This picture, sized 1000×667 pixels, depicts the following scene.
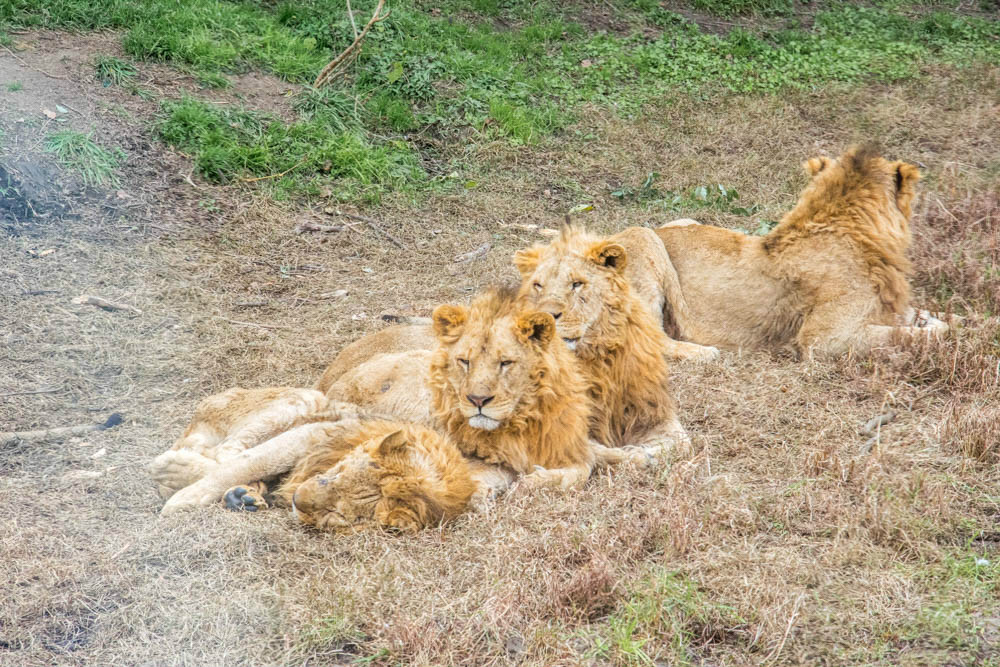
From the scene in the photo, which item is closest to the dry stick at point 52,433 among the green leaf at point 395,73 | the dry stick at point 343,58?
the dry stick at point 343,58

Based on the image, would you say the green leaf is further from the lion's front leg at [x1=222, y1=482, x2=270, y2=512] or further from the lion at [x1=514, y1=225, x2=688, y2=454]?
the lion's front leg at [x1=222, y1=482, x2=270, y2=512]

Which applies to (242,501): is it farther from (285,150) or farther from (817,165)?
(285,150)

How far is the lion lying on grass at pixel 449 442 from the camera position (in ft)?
14.7

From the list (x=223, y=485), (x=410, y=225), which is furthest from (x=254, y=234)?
(x=223, y=485)

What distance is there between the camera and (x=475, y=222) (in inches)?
371

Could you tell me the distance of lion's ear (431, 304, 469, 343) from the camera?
480cm

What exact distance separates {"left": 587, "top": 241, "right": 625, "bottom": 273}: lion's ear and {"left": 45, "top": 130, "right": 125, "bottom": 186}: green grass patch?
514 cm

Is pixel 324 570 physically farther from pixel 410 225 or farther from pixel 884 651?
pixel 410 225

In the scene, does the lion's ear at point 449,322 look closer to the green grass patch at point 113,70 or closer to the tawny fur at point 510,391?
the tawny fur at point 510,391

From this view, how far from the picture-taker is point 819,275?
22.1ft

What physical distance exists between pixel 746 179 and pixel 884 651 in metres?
7.07

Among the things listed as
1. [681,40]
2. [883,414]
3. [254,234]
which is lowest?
[254,234]

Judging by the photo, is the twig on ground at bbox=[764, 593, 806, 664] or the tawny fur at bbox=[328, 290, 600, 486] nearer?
the twig on ground at bbox=[764, 593, 806, 664]

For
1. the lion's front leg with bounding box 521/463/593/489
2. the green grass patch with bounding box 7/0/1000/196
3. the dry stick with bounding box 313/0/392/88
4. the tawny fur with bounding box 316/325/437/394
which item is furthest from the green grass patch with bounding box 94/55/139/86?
the lion's front leg with bounding box 521/463/593/489
